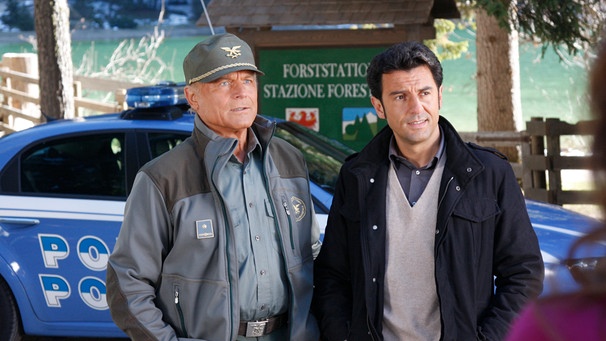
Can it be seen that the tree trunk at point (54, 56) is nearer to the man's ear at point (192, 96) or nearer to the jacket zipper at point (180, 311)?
the man's ear at point (192, 96)

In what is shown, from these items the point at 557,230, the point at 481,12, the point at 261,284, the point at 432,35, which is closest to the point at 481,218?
the point at 261,284

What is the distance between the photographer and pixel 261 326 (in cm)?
305

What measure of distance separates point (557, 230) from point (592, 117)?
4.26m

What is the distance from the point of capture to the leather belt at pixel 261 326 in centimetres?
303

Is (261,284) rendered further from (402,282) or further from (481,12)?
(481,12)

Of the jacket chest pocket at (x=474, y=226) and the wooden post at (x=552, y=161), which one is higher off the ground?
the jacket chest pocket at (x=474, y=226)

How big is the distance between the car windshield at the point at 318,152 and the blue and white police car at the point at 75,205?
13 millimetres

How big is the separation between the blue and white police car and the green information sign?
2.83 m

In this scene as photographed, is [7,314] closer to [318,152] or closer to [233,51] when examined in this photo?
[318,152]

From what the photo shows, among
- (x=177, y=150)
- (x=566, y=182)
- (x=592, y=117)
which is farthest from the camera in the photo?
(x=566, y=182)

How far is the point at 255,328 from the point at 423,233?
62 centimetres

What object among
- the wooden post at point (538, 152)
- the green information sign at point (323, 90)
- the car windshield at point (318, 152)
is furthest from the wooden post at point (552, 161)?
the car windshield at point (318, 152)

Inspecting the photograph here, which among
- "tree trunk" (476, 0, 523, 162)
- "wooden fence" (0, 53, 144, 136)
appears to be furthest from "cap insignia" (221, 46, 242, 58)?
"wooden fence" (0, 53, 144, 136)

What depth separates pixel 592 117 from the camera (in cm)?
119
